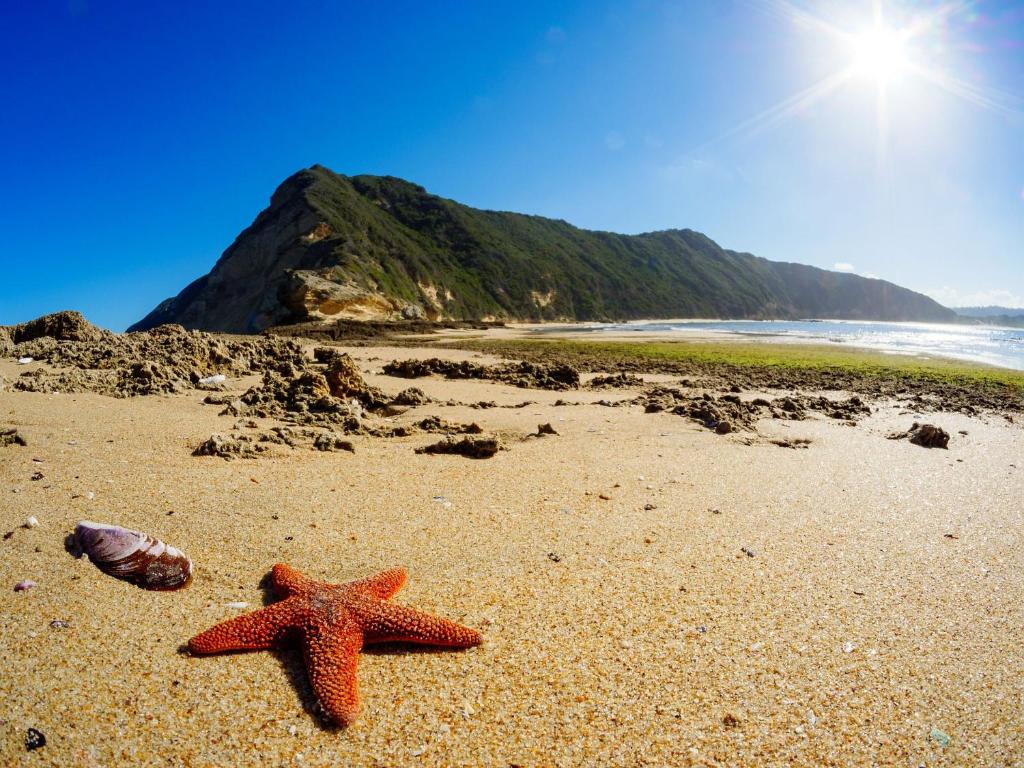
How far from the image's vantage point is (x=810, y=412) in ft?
32.5

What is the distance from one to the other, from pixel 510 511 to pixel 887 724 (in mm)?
2743

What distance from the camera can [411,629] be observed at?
2.52 m

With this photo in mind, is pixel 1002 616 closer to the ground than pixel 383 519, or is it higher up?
closer to the ground

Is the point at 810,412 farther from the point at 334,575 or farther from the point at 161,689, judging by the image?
the point at 161,689

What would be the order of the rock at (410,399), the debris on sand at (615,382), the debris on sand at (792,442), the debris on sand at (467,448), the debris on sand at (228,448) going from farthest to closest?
the debris on sand at (615,382) < the rock at (410,399) < the debris on sand at (792,442) < the debris on sand at (467,448) < the debris on sand at (228,448)

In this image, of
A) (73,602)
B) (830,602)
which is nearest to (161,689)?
(73,602)

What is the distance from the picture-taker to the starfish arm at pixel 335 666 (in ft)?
6.87

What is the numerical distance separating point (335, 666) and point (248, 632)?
0.51 metres

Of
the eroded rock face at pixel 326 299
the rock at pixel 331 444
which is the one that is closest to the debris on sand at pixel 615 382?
the rock at pixel 331 444

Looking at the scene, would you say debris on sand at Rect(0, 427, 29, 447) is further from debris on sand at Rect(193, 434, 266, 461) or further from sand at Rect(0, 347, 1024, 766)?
debris on sand at Rect(193, 434, 266, 461)

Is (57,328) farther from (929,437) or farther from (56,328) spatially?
(929,437)

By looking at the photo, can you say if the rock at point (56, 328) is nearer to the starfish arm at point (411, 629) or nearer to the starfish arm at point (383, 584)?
the starfish arm at point (383, 584)

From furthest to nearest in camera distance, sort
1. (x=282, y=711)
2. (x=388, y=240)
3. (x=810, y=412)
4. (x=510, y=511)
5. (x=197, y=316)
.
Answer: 1. (x=388, y=240)
2. (x=197, y=316)
3. (x=810, y=412)
4. (x=510, y=511)
5. (x=282, y=711)

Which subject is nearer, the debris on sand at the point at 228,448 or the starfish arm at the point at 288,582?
the starfish arm at the point at 288,582
